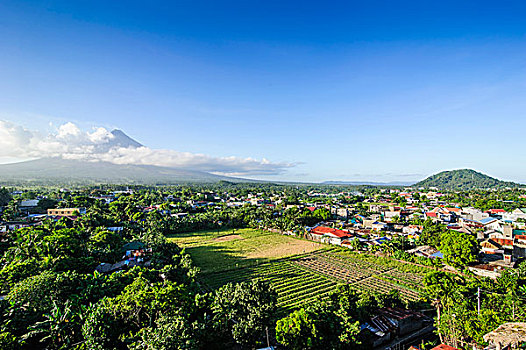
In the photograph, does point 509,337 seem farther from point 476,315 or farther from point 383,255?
point 383,255

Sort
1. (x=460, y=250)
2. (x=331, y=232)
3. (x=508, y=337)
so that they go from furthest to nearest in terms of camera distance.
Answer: (x=331, y=232) → (x=460, y=250) → (x=508, y=337)

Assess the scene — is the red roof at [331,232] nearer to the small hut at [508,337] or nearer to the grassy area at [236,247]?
the grassy area at [236,247]

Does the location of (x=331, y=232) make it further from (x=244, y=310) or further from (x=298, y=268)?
(x=244, y=310)

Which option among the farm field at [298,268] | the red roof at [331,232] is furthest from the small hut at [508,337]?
the red roof at [331,232]

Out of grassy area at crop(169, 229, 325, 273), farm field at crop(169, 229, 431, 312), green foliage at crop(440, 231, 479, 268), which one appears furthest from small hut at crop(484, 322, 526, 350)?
grassy area at crop(169, 229, 325, 273)

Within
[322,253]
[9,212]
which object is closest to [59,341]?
[322,253]

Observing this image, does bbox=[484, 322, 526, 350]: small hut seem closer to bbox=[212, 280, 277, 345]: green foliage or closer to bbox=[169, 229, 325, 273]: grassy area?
bbox=[212, 280, 277, 345]: green foliage

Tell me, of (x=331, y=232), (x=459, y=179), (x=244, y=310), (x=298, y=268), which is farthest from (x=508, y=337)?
(x=459, y=179)

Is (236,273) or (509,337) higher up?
(509,337)

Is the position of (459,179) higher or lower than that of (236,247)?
higher
